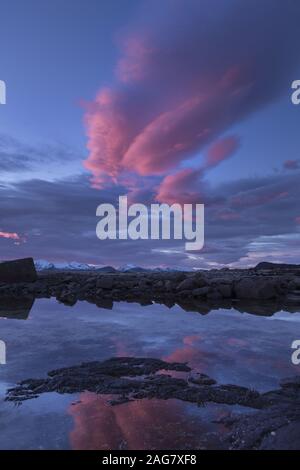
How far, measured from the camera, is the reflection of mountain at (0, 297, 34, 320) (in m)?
14.7

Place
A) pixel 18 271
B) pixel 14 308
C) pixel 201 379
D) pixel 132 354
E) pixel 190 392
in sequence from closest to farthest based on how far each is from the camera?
pixel 190 392
pixel 201 379
pixel 132 354
pixel 14 308
pixel 18 271

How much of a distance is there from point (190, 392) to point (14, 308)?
1268 cm

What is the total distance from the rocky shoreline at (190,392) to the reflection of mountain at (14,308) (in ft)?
25.5

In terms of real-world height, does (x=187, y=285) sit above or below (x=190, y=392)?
above

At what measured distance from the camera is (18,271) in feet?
87.5

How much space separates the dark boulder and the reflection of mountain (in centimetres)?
521

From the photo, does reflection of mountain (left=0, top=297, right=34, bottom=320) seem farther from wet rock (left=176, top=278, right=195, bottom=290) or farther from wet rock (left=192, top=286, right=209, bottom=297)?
wet rock (left=192, top=286, right=209, bottom=297)
